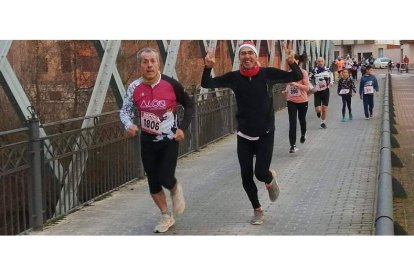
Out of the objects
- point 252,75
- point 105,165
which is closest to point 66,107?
point 105,165

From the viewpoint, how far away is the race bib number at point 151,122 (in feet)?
18.7

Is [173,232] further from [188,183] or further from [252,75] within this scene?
[188,183]

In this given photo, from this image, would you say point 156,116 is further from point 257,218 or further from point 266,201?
point 266,201

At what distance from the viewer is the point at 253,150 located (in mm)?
6113

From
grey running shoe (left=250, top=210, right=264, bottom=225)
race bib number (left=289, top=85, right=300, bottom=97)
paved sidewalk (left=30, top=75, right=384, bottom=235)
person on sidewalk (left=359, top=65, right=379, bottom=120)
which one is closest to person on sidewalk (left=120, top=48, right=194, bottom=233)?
paved sidewalk (left=30, top=75, right=384, bottom=235)

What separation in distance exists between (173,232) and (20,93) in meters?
2.35

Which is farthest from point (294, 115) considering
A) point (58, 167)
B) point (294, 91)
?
point (58, 167)

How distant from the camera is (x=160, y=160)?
5.88 metres

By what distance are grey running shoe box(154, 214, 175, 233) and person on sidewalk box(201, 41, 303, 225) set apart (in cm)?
82

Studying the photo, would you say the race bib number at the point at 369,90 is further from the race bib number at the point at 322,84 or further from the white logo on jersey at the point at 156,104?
the white logo on jersey at the point at 156,104

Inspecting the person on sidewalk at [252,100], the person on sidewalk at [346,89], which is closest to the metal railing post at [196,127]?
the person on sidewalk at [252,100]

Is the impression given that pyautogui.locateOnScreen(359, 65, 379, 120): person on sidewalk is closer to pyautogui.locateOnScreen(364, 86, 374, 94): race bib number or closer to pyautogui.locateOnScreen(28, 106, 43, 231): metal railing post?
pyautogui.locateOnScreen(364, 86, 374, 94): race bib number

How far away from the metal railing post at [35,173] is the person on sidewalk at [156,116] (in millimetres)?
915

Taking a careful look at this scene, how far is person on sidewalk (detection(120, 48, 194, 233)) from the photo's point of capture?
18.6 ft
